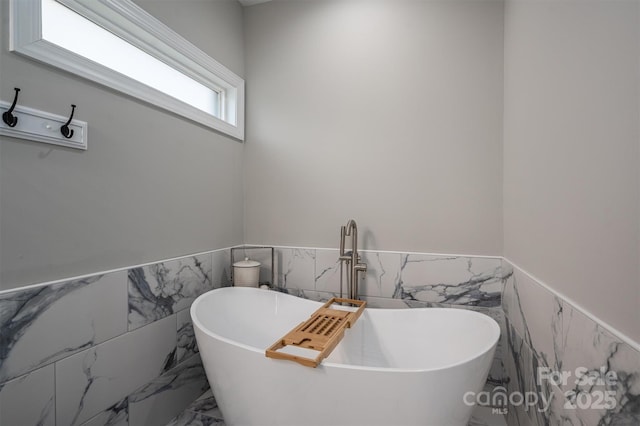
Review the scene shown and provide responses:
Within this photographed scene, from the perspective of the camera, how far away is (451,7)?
172cm

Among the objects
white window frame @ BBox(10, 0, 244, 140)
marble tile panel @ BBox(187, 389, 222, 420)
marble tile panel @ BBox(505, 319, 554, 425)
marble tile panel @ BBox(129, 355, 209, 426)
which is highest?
white window frame @ BBox(10, 0, 244, 140)

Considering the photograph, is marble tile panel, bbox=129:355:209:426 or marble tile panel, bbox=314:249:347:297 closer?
marble tile panel, bbox=129:355:209:426

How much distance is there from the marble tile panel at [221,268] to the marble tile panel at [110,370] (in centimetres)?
37

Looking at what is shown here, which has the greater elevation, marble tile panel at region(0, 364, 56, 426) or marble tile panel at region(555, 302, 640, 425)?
marble tile panel at region(555, 302, 640, 425)

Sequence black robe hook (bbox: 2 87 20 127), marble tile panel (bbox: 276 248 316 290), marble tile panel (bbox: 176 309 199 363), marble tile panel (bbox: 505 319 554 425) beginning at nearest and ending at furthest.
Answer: black robe hook (bbox: 2 87 20 127) → marble tile panel (bbox: 505 319 554 425) → marble tile panel (bbox: 176 309 199 363) → marble tile panel (bbox: 276 248 316 290)

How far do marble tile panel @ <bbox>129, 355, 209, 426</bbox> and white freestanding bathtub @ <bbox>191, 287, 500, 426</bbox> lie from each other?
1.12 feet

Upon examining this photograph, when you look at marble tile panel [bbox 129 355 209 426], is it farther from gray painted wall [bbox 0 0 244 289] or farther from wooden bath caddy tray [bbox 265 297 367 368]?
wooden bath caddy tray [bbox 265 297 367 368]

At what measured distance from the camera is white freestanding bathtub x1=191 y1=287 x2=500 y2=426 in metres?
0.94

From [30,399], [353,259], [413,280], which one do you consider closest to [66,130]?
[30,399]

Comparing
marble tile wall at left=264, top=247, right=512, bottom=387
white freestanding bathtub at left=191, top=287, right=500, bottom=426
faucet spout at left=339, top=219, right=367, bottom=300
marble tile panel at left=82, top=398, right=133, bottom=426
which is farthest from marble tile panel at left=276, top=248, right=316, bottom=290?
marble tile panel at left=82, top=398, right=133, bottom=426

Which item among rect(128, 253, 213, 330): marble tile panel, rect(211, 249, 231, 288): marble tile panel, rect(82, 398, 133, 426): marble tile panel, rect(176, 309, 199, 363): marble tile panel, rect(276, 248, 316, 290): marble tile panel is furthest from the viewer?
rect(276, 248, 316, 290): marble tile panel

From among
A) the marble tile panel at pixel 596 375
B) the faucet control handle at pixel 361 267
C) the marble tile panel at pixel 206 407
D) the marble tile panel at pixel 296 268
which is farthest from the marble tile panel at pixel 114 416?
the marble tile panel at pixel 596 375

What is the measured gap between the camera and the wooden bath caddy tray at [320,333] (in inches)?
39.9

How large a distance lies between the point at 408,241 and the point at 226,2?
6.65ft
